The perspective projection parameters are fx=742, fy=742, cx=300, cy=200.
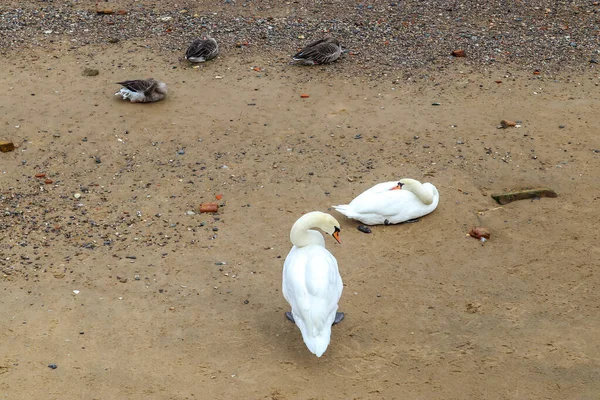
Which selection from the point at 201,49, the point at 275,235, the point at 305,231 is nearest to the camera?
the point at 305,231

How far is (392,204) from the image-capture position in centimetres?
700

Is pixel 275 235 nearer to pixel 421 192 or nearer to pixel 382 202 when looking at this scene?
pixel 382 202

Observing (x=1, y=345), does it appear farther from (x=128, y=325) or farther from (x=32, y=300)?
(x=128, y=325)

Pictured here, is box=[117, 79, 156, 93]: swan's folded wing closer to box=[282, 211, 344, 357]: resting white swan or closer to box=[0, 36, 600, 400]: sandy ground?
box=[0, 36, 600, 400]: sandy ground

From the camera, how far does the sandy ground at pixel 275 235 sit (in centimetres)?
532

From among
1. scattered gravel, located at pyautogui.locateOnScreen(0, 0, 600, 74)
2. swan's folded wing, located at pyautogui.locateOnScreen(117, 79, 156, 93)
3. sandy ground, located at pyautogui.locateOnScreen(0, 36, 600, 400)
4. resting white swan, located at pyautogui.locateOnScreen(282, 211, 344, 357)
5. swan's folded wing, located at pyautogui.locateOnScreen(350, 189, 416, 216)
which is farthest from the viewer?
scattered gravel, located at pyautogui.locateOnScreen(0, 0, 600, 74)

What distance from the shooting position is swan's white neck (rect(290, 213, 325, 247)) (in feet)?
18.4

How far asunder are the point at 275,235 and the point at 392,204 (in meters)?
1.14

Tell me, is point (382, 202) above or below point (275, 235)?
above

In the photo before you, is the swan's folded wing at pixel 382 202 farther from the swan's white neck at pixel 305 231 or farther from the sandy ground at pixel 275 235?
the swan's white neck at pixel 305 231

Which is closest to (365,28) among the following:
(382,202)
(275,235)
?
(382,202)

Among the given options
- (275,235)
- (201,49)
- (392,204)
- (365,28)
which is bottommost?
(365,28)

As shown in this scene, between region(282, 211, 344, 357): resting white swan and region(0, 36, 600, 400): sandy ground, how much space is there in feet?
0.98

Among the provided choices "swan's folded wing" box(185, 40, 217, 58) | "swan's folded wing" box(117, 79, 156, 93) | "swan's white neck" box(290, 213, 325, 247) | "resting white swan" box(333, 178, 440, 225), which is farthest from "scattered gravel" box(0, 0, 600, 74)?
"swan's white neck" box(290, 213, 325, 247)
